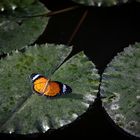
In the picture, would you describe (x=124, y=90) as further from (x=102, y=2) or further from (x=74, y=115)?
(x=102, y=2)

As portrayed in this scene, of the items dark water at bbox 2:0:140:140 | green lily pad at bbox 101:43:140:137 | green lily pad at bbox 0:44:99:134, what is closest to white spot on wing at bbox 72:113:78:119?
green lily pad at bbox 0:44:99:134

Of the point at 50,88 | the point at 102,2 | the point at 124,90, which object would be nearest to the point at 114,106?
the point at 124,90

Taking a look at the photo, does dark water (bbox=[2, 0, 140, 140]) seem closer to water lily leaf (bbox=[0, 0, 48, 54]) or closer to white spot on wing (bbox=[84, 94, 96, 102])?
water lily leaf (bbox=[0, 0, 48, 54])

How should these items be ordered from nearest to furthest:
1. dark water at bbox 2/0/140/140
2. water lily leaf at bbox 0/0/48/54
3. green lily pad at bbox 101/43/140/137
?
green lily pad at bbox 101/43/140/137, water lily leaf at bbox 0/0/48/54, dark water at bbox 2/0/140/140

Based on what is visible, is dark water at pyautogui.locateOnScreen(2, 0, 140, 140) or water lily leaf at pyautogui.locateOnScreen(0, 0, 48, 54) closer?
water lily leaf at pyautogui.locateOnScreen(0, 0, 48, 54)

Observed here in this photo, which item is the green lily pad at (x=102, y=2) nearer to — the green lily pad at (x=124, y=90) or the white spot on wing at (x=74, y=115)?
the green lily pad at (x=124, y=90)

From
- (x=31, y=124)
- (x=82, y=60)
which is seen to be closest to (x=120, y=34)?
(x=82, y=60)
